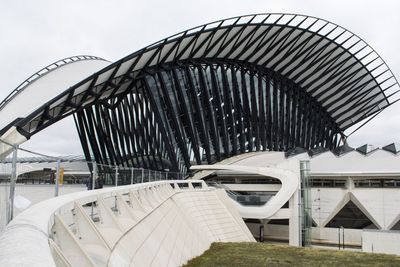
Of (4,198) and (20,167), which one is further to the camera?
(20,167)

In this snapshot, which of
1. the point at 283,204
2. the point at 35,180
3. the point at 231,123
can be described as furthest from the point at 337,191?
the point at 35,180

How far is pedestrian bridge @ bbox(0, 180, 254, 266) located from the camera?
128 inches

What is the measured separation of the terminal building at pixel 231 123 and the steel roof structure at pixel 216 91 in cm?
16

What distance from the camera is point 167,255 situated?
41.4 feet

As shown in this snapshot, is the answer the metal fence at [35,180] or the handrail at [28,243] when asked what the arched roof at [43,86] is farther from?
the handrail at [28,243]

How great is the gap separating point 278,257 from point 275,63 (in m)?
48.5

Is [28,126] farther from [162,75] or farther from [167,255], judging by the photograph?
[167,255]

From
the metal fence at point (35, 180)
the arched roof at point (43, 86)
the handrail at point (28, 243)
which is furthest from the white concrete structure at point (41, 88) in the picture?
the handrail at point (28, 243)

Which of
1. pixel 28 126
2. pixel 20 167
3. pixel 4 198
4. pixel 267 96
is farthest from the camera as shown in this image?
pixel 267 96

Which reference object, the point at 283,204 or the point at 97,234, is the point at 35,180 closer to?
the point at 97,234

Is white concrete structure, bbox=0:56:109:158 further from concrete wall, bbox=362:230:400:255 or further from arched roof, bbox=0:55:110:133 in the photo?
concrete wall, bbox=362:230:400:255

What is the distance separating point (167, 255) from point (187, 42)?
33953mm

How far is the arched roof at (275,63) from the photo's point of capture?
36.9 metres

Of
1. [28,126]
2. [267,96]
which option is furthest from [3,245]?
[267,96]
